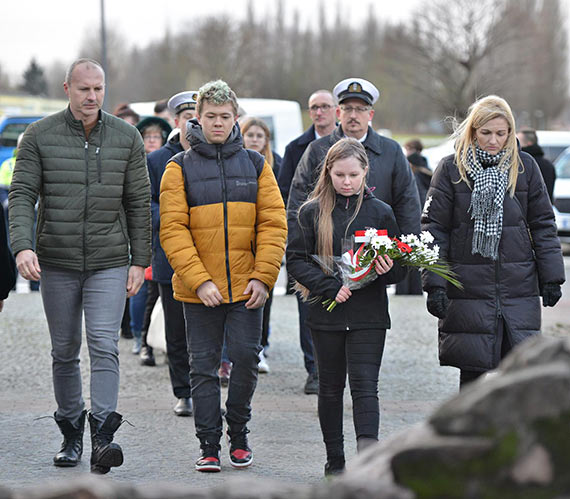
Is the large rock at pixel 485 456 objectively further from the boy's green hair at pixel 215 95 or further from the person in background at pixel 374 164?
the person in background at pixel 374 164

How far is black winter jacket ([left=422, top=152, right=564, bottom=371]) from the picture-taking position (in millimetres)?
5367

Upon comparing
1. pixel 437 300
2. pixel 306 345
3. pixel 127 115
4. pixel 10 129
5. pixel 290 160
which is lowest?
pixel 306 345

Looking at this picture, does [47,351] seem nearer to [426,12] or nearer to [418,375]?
[418,375]

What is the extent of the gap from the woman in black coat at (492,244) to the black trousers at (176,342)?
75.7 inches

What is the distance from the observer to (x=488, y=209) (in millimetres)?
5309

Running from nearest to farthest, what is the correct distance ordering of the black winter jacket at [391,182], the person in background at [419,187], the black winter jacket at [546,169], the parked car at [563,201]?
1. the black winter jacket at [391,182]
2. the black winter jacket at [546,169]
3. the person in background at [419,187]
4. the parked car at [563,201]

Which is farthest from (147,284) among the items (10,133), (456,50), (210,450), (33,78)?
(33,78)

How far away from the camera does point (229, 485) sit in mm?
2213

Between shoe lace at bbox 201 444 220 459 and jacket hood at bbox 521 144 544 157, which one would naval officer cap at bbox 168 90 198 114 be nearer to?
shoe lace at bbox 201 444 220 459

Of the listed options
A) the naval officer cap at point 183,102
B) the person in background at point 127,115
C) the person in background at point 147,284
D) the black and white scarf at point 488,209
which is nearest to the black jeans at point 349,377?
the black and white scarf at point 488,209

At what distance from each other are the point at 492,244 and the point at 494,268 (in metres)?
0.14

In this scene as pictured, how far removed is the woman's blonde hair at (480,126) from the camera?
17.6 ft

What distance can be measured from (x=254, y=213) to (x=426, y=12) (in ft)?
165

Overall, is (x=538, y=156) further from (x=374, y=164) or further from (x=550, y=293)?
(x=550, y=293)
